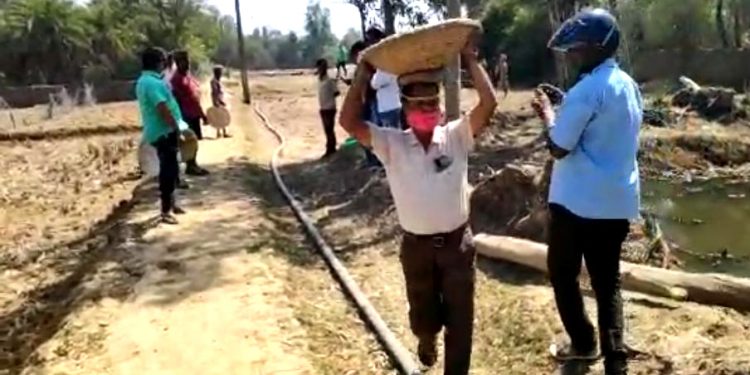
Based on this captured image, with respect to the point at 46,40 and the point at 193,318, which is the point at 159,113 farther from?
the point at 46,40

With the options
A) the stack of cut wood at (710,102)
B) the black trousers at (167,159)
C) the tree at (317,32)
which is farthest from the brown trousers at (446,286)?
the tree at (317,32)

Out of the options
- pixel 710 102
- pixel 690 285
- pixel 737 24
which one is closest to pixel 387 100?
pixel 690 285

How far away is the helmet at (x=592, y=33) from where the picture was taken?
445cm

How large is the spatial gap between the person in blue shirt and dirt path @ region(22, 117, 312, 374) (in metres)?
1.78

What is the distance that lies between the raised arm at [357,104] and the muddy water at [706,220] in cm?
527

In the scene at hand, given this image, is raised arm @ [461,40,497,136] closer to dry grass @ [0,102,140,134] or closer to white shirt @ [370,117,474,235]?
white shirt @ [370,117,474,235]

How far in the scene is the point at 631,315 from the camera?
19.1 feet

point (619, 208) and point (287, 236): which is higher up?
point (619, 208)

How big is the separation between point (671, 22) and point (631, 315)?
85.7 ft

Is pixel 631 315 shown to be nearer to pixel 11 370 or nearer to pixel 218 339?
pixel 218 339

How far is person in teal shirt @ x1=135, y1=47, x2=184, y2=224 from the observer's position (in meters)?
8.88

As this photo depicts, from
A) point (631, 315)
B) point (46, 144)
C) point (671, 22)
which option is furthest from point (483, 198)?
point (671, 22)

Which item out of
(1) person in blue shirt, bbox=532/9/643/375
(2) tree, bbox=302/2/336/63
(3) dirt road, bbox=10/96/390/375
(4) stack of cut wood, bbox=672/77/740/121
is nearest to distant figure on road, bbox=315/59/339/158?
(3) dirt road, bbox=10/96/390/375

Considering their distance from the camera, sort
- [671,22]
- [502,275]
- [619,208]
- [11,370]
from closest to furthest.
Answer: [619,208] < [11,370] < [502,275] < [671,22]
